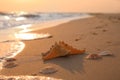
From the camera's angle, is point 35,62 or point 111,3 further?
point 111,3

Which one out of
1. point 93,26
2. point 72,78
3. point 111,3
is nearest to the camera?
point 72,78

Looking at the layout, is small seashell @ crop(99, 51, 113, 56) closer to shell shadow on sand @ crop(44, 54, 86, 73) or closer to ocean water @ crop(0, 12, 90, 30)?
shell shadow on sand @ crop(44, 54, 86, 73)

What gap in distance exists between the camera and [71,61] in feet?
19.3

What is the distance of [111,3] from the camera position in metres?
13.2

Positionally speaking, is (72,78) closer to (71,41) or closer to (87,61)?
(87,61)

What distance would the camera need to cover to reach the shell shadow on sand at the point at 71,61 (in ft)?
18.0

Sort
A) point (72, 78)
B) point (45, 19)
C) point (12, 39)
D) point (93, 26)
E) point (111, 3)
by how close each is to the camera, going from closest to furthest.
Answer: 1. point (72, 78)
2. point (12, 39)
3. point (93, 26)
4. point (45, 19)
5. point (111, 3)

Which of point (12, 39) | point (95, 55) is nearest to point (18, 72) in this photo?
point (95, 55)

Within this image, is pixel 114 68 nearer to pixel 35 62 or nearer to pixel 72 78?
pixel 72 78

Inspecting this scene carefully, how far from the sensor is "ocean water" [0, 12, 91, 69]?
720 centimetres

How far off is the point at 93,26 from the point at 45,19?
3004 mm

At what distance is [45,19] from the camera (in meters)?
11.7

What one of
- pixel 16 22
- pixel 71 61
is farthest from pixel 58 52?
pixel 16 22

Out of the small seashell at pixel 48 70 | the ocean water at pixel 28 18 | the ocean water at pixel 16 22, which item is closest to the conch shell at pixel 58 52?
the small seashell at pixel 48 70
